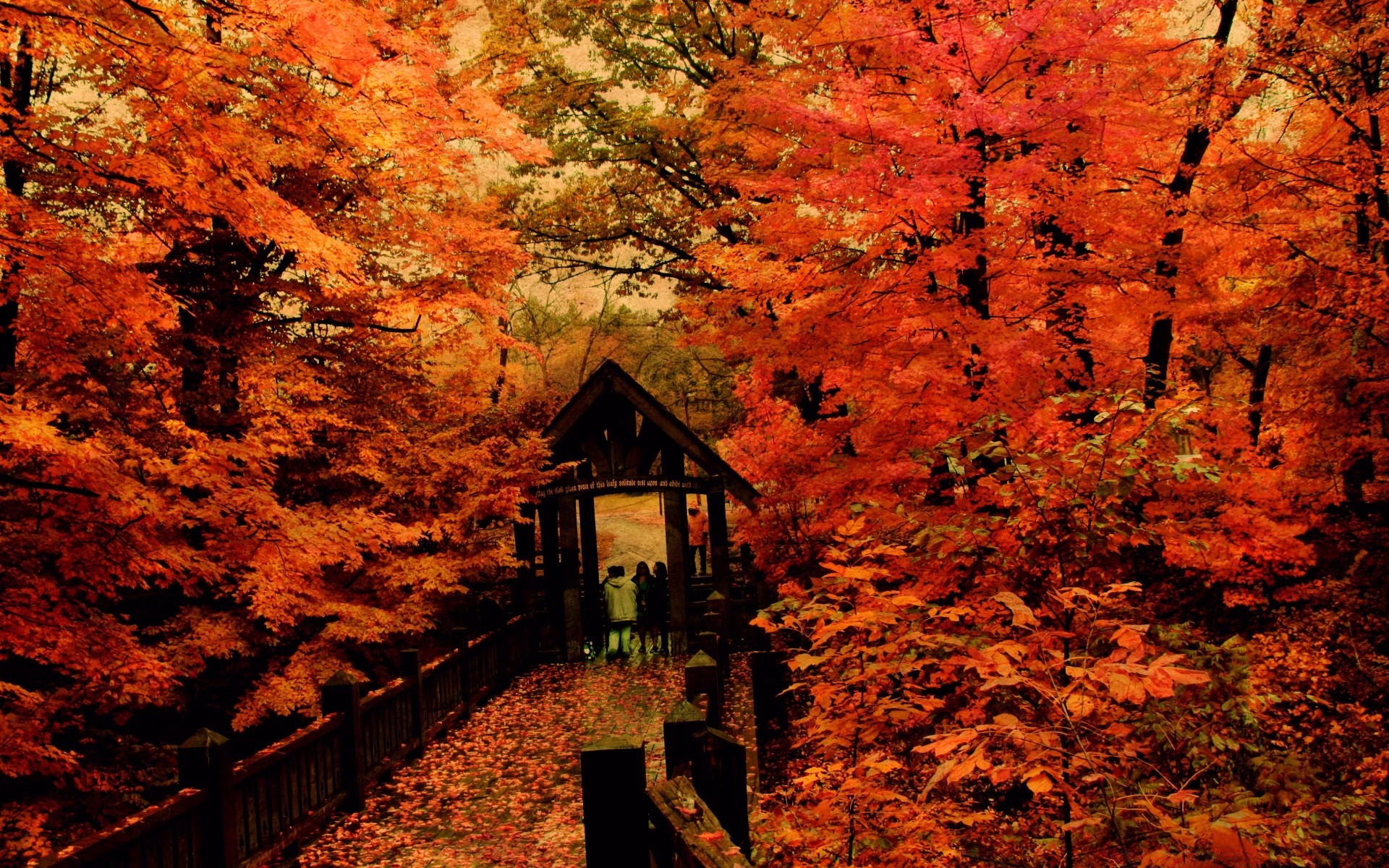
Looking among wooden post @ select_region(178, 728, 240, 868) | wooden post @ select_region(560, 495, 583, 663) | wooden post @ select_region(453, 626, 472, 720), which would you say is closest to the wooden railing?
wooden post @ select_region(178, 728, 240, 868)

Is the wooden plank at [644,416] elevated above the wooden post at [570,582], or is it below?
above

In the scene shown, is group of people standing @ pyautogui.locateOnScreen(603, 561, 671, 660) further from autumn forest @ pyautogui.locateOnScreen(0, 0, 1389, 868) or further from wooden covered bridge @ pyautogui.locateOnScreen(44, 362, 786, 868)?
autumn forest @ pyautogui.locateOnScreen(0, 0, 1389, 868)

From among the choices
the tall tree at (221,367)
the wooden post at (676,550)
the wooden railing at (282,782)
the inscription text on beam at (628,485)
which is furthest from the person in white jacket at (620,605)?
the wooden railing at (282,782)

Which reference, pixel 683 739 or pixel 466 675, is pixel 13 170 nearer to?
pixel 466 675

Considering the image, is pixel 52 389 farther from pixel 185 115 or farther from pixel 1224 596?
pixel 1224 596

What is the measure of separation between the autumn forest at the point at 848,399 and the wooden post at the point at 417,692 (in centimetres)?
119

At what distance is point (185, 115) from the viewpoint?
6.07m

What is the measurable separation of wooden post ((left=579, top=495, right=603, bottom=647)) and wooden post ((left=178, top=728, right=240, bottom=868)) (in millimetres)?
10924

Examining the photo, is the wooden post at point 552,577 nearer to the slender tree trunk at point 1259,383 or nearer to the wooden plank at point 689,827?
the wooden plank at point 689,827

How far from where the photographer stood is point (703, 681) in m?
6.74

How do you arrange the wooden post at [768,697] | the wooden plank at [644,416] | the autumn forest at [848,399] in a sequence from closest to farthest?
the autumn forest at [848,399]
the wooden post at [768,697]
the wooden plank at [644,416]

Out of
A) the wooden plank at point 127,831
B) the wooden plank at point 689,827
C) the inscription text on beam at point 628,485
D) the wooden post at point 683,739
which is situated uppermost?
the inscription text on beam at point 628,485

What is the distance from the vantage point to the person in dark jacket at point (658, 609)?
1684 cm

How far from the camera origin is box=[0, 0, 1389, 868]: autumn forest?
13.8 feet
